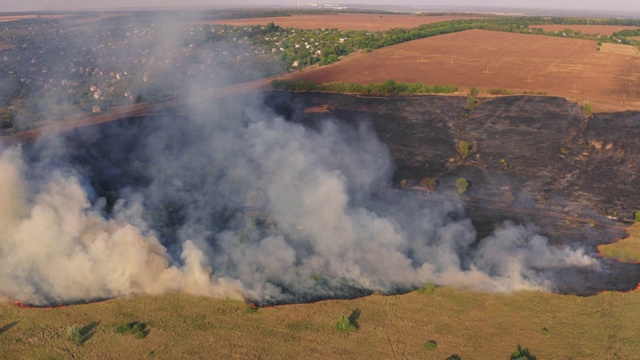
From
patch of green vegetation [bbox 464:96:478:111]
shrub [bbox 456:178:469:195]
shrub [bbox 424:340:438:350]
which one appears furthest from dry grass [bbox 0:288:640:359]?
patch of green vegetation [bbox 464:96:478:111]

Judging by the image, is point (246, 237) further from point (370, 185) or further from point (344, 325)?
point (370, 185)

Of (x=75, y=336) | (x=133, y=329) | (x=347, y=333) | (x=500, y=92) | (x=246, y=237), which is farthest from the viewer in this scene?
(x=500, y=92)

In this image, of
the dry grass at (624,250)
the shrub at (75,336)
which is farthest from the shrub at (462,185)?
the shrub at (75,336)

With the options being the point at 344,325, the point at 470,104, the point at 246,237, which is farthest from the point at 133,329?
the point at 470,104

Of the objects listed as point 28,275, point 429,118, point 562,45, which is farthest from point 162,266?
point 562,45

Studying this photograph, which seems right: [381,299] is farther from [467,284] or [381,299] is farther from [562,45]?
[562,45]

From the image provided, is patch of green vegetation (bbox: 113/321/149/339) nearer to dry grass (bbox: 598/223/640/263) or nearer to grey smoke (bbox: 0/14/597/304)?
grey smoke (bbox: 0/14/597/304)
